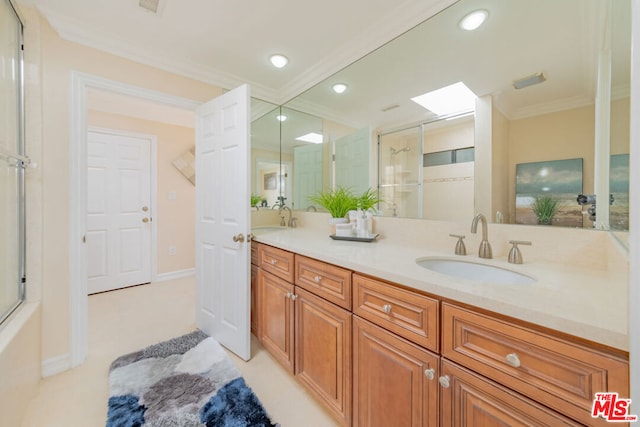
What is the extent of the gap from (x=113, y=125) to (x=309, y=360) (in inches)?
150

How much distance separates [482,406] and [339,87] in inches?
88.3

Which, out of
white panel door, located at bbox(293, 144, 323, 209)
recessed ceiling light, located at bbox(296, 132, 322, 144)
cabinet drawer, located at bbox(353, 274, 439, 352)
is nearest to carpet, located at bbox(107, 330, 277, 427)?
cabinet drawer, located at bbox(353, 274, 439, 352)

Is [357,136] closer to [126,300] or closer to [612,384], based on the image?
[612,384]

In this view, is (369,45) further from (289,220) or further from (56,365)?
(56,365)

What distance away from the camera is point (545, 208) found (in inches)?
45.4

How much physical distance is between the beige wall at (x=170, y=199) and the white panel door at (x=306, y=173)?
2022 millimetres

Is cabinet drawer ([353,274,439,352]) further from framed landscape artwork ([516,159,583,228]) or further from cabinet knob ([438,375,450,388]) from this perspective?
framed landscape artwork ([516,159,583,228])

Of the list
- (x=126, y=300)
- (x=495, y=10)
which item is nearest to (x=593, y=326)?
(x=495, y=10)

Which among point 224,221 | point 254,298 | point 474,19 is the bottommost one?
point 254,298

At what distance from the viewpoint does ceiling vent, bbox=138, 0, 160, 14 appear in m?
1.57

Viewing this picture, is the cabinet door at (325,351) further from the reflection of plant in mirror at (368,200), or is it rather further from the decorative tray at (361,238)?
the reflection of plant in mirror at (368,200)

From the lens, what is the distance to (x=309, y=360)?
142cm

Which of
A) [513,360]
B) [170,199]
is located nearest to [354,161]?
[513,360]

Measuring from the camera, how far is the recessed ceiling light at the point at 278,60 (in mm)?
2115
